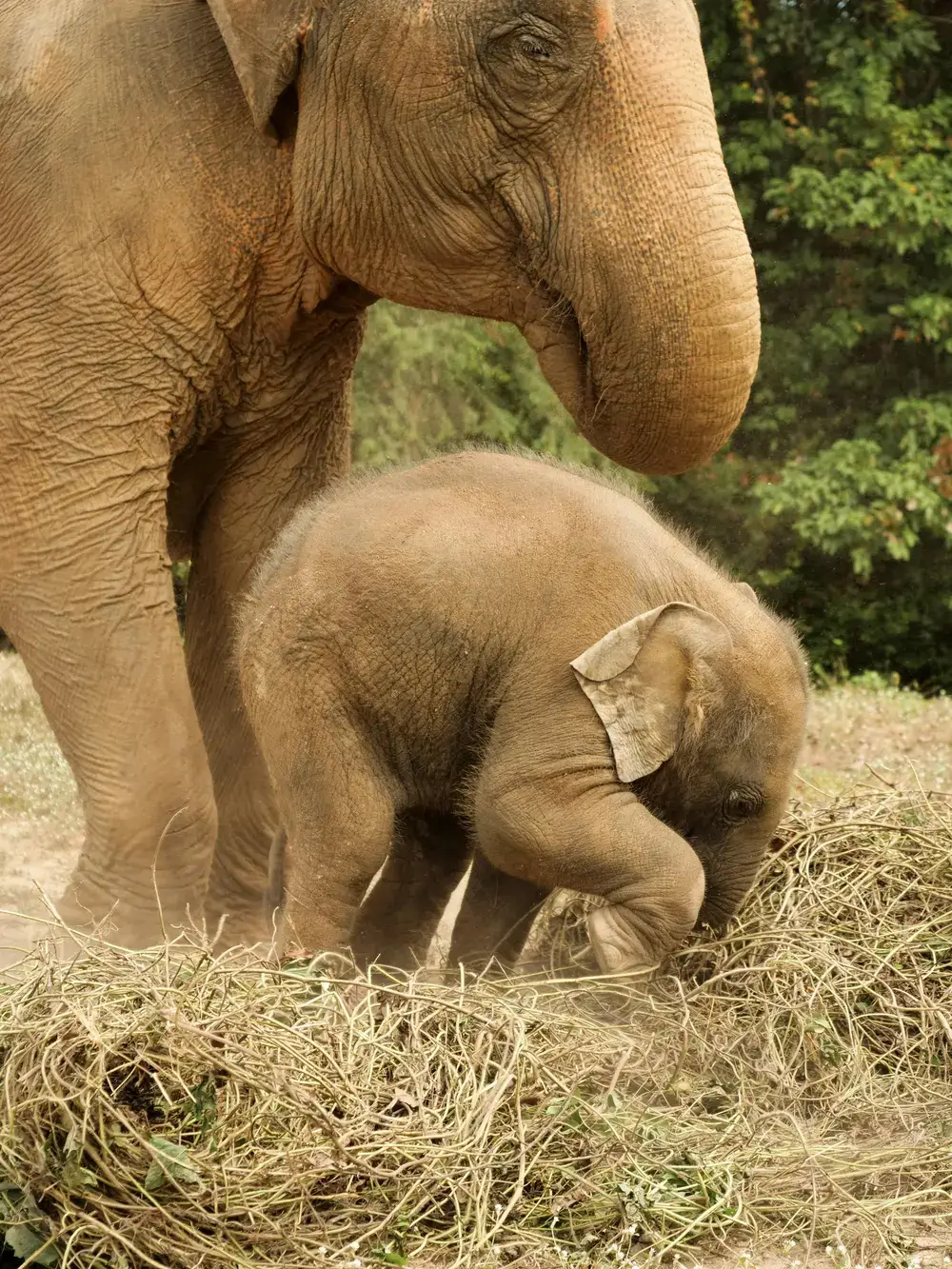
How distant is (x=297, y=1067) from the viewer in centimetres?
322

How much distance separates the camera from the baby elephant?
4.02m

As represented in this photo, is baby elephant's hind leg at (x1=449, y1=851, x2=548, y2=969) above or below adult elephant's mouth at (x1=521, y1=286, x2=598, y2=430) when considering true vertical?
below

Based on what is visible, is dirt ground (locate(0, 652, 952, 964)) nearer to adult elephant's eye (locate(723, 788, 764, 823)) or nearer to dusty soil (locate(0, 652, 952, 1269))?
dusty soil (locate(0, 652, 952, 1269))

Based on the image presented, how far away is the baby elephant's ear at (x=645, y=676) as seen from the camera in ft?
13.2

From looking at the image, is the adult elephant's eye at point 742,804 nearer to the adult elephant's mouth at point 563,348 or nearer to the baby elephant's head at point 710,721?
the baby elephant's head at point 710,721

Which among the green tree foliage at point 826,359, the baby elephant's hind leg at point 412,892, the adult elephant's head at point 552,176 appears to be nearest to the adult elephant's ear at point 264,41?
the adult elephant's head at point 552,176

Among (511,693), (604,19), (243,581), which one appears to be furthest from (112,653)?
(604,19)

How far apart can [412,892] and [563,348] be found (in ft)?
4.79

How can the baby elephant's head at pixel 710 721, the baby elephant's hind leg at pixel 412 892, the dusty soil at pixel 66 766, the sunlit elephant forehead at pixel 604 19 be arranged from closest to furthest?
1. the sunlit elephant forehead at pixel 604 19
2. the baby elephant's head at pixel 710 721
3. the baby elephant's hind leg at pixel 412 892
4. the dusty soil at pixel 66 766

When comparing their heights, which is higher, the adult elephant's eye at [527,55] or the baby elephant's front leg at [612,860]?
the adult elephant's eye at [527,55]

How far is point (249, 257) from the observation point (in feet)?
14.0

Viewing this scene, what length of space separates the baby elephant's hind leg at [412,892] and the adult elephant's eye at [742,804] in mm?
695

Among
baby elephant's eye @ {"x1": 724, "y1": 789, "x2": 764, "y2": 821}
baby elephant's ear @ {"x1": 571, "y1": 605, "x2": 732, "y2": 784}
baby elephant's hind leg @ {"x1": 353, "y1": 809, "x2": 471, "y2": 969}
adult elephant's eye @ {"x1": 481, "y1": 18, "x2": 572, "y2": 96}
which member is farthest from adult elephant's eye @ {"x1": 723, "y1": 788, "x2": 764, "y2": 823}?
adult elephant's eye @ {"x1": 481, "y1": 18, "x2": 572, "y2": 96}

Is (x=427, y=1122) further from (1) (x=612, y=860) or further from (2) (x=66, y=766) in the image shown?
(2) (x=66, y=766)
